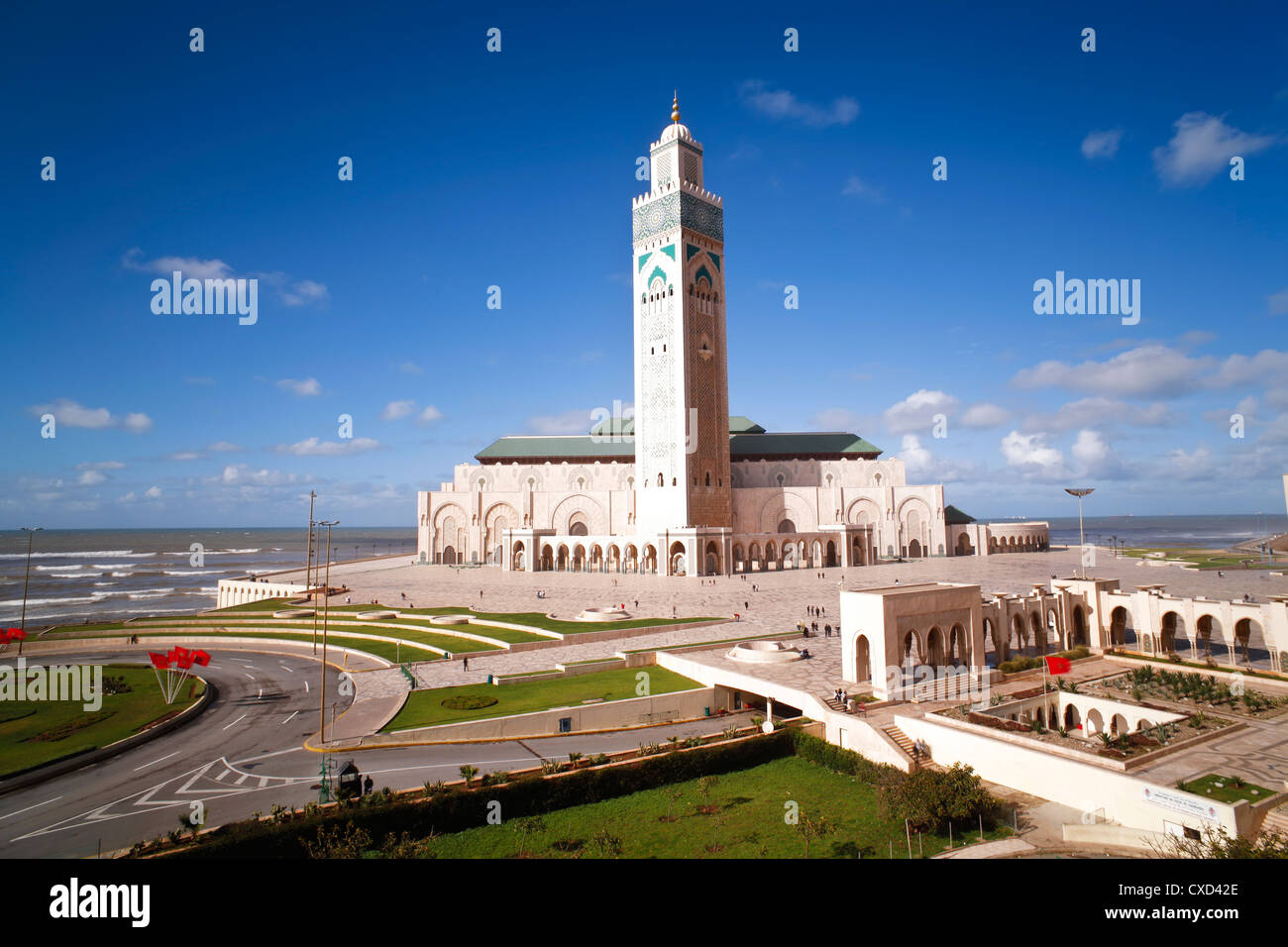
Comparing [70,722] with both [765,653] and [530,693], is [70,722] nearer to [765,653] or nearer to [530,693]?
[530,693]

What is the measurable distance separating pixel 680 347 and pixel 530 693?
34985 mm

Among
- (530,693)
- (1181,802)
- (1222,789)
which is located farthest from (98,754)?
(1222,789)

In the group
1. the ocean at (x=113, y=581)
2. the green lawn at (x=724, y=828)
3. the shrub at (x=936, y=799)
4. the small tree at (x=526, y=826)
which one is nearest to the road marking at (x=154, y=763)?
the green lawn at (x=724, y=828)

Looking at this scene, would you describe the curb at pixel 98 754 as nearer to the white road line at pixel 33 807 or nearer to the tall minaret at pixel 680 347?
the white road line at pixel 33 807

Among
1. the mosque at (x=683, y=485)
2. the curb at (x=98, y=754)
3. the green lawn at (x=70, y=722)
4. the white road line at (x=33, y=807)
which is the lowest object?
the white road line at (x=33, y=807)

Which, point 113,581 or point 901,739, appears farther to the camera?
point 113,581

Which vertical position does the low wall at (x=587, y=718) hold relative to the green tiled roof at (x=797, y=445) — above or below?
below

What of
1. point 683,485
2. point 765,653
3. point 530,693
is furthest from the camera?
point 683,485

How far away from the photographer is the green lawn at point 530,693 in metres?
17.8

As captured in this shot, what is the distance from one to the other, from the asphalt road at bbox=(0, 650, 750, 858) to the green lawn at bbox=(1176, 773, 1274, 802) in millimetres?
9882

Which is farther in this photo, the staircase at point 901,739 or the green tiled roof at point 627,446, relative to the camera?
the green tiled roof at point 627,446

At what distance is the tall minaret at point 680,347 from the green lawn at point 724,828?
35.0 m

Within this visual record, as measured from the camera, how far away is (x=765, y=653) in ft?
71.6
